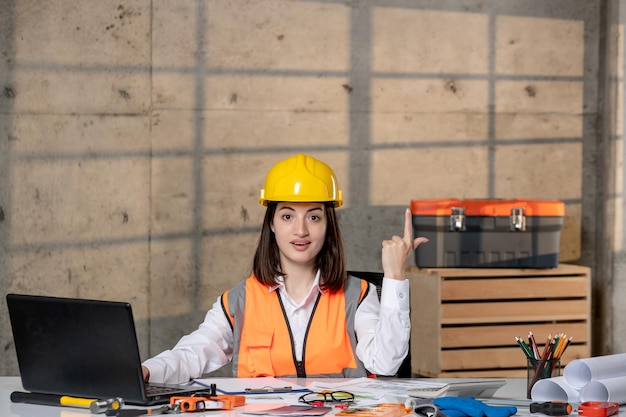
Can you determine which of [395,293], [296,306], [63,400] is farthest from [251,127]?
[63,400]

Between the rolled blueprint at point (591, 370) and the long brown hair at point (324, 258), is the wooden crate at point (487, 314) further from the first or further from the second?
the rolled blueprint at point (591, 370)

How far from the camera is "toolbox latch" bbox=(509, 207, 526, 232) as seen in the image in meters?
4.99

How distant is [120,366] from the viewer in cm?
214

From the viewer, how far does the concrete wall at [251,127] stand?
521 cm

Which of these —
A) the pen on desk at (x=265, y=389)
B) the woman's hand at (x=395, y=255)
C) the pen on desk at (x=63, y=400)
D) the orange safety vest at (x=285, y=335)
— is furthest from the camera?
the orange safety vest at (x=285, y=335)

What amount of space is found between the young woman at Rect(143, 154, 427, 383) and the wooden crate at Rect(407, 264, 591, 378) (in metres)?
2.05

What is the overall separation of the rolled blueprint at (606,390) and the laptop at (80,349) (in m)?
0.94

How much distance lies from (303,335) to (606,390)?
0.97 meters

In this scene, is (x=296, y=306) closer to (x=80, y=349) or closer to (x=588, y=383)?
(x=80, y=349)

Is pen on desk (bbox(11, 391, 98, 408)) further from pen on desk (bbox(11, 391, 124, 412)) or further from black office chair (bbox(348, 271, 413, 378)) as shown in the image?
black office chair (bbox(348, 271, 413, 378))

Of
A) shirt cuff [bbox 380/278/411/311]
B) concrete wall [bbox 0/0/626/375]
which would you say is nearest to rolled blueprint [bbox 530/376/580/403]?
shirt cuff [bbox 380/278/411/311]

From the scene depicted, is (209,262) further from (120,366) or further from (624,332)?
(120,366)

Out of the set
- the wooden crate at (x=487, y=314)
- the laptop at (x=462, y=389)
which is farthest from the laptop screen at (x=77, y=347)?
the wooden crate at (x=487, y=314)

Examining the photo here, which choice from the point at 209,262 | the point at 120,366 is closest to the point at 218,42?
the point at 209,262
